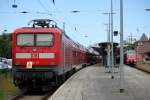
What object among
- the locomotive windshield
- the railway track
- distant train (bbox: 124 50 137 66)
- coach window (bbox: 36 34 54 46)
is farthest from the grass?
distant train (bbox: 124 50 137 66)

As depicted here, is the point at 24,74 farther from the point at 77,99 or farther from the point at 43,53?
the point at 77,99

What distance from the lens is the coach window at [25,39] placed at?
23.5 meters

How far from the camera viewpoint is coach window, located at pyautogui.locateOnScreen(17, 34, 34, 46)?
23.5 meters

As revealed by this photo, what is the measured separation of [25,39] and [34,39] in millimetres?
450

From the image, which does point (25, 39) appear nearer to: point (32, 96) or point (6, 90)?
point (32, 96)

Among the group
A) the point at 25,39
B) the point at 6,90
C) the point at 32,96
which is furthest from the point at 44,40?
the point at 6,90

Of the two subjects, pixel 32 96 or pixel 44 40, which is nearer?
pixel 32 96

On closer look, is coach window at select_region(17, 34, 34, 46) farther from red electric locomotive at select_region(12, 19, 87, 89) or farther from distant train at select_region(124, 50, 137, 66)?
distant train at select_region(124, 50, 137, 66)

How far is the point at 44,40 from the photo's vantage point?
924 inches

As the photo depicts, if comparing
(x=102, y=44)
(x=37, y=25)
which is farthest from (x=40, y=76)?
(x=102, y=44)

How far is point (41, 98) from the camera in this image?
71.3 feet

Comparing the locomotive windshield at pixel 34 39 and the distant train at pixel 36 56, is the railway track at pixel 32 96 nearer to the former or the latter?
the distant train at pixel 36 56

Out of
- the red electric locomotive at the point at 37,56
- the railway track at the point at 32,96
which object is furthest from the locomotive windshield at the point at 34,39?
the railway track at the point at 32,96

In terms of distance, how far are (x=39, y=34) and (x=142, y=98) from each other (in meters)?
7.28
